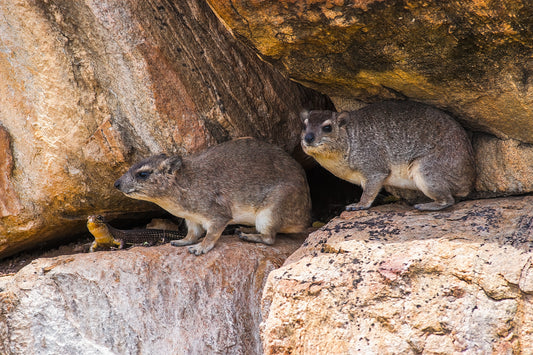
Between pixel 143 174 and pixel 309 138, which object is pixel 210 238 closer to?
pixel 143 174

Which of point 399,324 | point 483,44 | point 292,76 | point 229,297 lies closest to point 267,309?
point 229,297

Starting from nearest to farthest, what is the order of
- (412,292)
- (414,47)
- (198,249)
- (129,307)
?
(412,292)
(414,47)
(129,307)
(198,249)

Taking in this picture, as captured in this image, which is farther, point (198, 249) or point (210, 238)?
point (210, 238)

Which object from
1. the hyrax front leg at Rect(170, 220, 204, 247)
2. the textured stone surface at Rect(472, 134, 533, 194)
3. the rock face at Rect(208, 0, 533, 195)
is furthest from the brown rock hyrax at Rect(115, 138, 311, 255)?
the textured stone surface at Rect(472, 134, 533, 194)

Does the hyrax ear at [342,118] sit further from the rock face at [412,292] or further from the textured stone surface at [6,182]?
the textured stone surface at [6,182]

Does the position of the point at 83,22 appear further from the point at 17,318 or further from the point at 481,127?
the point at 481,127

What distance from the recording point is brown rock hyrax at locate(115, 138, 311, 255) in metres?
8.08

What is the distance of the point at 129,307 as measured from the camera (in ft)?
22.4

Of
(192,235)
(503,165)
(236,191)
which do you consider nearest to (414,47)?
(503,165)

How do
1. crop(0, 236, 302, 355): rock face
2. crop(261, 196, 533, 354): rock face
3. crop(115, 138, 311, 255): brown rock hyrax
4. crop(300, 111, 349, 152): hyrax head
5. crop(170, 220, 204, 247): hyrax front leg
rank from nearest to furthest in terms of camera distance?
crop(261, 196, 533, 354): rock face → crop(0, 236, 302, 355): rock face → crop(300, 111, 349, 152): hyrax head → crop(115, 138, 311, 255): brown rock hyrax → crop(170, 220, 204, 247): hyrax front leg

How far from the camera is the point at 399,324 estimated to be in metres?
5.45

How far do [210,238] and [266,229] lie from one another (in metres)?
0.78

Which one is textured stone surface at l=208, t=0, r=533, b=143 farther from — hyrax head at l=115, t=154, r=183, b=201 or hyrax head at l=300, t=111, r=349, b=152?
hyrax head at l=115, t=154, r=183, b=201

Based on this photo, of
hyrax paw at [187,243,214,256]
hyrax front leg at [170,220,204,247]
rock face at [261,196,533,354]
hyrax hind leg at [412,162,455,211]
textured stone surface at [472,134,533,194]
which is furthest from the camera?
hyrax front leg at [170,220,204,247]
